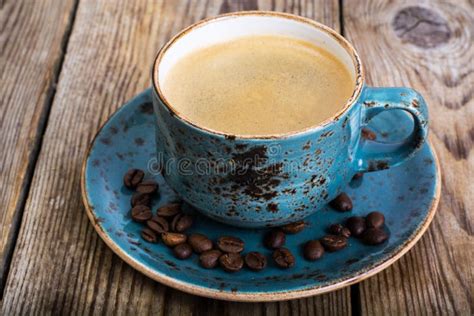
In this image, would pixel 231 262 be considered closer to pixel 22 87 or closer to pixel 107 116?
pixel 107 116

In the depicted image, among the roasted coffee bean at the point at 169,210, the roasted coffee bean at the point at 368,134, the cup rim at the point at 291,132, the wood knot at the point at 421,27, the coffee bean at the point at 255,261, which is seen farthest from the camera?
the wood knot at the point at 421,27

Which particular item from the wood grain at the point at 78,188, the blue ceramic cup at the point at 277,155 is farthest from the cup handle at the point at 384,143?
the wood grain at the point at 78,188

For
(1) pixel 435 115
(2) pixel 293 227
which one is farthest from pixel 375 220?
(1) pixel 435 115

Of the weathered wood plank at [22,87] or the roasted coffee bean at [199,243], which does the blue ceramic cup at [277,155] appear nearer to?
the roasted coffee bean at [199,243]

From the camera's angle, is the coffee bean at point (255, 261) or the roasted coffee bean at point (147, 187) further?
the roasted coffee bean at point (147, 187)

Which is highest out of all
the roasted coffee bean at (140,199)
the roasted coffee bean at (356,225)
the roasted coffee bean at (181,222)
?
the roasted coffee bean at (356,225)
